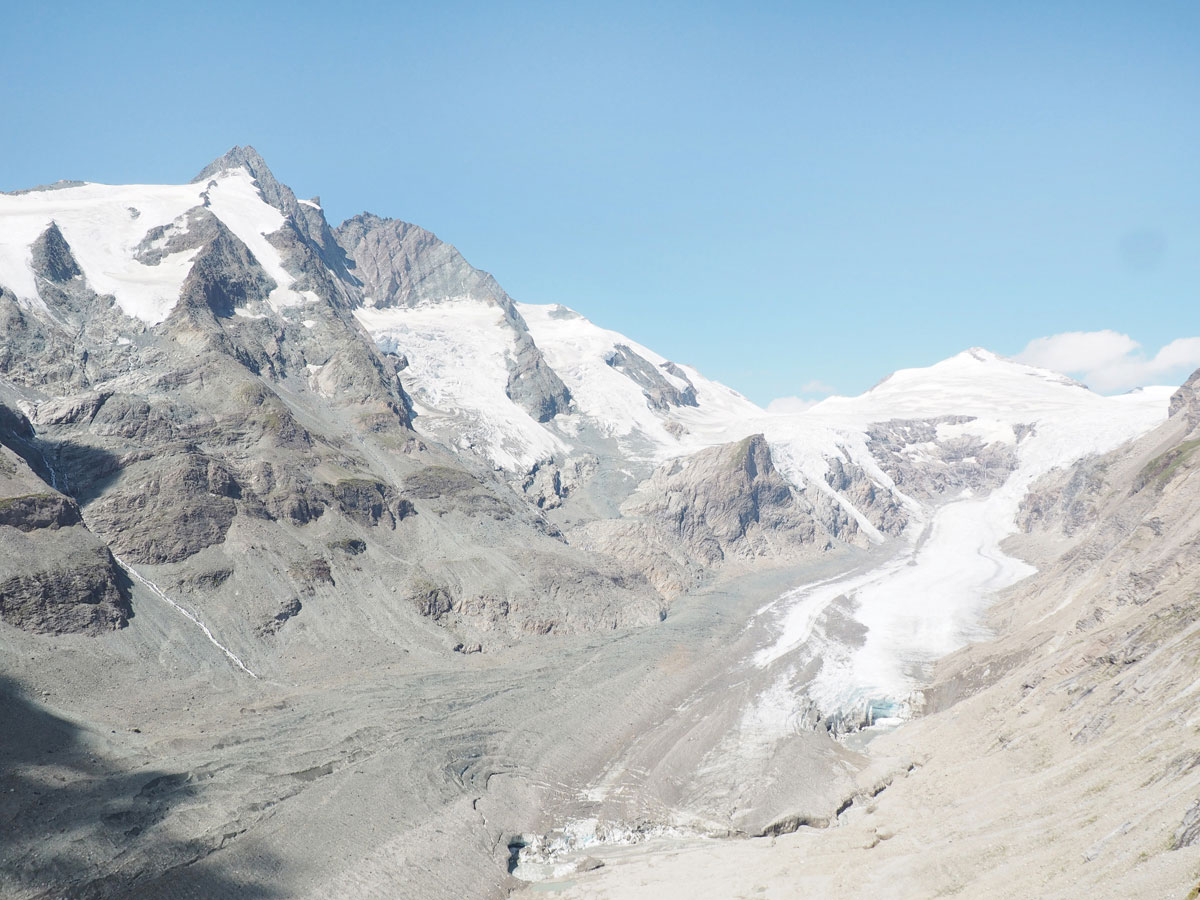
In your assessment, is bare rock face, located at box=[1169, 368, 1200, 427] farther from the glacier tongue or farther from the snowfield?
the snowfield

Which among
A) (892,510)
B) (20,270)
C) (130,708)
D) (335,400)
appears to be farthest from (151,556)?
(892,510)

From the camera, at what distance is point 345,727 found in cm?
4875

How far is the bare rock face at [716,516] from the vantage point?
118 metres

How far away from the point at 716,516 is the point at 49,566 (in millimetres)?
104205

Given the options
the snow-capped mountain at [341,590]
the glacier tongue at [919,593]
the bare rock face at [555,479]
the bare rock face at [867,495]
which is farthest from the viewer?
the bare rock face at [867,495]

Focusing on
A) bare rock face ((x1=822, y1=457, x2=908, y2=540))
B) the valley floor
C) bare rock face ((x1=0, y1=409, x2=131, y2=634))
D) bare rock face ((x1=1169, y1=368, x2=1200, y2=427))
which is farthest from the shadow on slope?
bare rock face ((x1=822, y1=457, x2=908, y2=540))

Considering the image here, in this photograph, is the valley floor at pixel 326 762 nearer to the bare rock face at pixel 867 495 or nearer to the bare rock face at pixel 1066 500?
the bare rock face at pixel 1066 500

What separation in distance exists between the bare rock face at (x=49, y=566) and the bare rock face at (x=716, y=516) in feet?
222

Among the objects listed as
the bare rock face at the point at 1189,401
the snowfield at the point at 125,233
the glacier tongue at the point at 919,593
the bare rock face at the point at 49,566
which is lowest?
the glacier tongue at the point at 919,593

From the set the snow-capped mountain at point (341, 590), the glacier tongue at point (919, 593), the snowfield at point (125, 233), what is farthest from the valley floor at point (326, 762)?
the snowfield at point (125, 233)

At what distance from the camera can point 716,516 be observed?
137500 millimetres

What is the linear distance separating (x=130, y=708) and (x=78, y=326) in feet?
244

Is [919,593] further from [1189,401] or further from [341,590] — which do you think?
[341,590]

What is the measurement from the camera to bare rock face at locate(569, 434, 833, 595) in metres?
118
